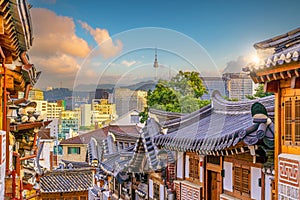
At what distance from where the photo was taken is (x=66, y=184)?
30.2 metres

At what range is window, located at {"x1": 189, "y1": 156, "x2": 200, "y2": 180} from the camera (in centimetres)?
1270

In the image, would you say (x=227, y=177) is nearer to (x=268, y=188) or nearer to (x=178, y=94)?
(x=268, y=188)

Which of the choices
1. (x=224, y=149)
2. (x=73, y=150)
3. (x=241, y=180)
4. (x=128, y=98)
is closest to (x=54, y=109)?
(x=73, y=150)

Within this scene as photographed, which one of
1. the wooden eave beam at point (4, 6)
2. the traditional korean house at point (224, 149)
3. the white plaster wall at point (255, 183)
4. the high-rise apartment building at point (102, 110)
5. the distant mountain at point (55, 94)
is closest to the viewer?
the wooden eave beam at point (4, 6)

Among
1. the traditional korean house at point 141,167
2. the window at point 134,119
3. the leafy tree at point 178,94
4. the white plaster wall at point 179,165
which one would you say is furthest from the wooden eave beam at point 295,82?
the window at point 134,119

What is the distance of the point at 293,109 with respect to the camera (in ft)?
23.7

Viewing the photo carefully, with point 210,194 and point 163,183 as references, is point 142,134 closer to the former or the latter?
point 163,183

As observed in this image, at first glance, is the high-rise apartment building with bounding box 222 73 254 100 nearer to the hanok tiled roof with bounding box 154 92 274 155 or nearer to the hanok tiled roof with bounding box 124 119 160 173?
the hanok tiled roof with bounding box 124 119 160 173

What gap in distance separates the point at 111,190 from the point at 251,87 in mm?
10688

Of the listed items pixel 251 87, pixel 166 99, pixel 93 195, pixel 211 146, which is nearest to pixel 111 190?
pixel 93 195

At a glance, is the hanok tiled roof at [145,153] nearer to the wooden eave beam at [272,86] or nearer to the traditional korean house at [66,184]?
the wooden eave beam at [272,86]

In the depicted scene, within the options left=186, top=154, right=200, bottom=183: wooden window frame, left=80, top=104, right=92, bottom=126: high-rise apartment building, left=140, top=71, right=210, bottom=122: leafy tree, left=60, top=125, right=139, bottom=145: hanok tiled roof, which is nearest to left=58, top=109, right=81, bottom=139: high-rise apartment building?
left=60, top=125, right=139, bottom=145: hanok tiled roof

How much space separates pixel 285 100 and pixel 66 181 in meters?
25.1

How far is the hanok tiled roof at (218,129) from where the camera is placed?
8.07 m
